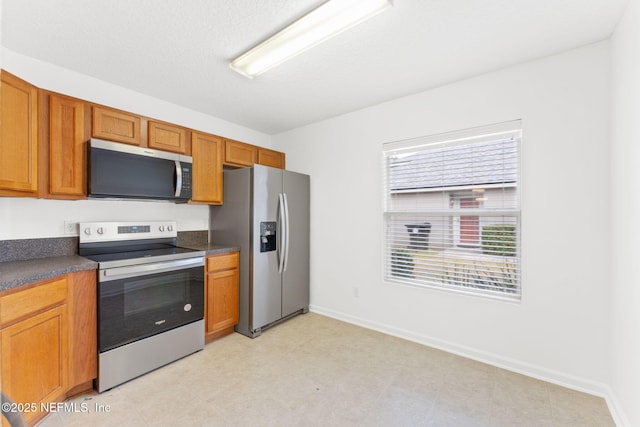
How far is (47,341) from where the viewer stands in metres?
1.79

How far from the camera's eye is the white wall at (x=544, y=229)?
6.72 ft

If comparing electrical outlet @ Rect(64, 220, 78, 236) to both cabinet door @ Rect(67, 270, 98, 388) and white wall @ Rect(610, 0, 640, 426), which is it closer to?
cabinet door @ Rect(67, 270, 98, 388)

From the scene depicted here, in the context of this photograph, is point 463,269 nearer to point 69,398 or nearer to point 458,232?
point 458,232

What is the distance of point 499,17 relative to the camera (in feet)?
5.87

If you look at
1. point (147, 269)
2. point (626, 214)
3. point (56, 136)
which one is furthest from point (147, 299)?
point (626, 214)

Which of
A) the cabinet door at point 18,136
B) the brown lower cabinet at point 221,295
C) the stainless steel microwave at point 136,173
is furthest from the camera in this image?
the brown lower cabinet at point 221,295

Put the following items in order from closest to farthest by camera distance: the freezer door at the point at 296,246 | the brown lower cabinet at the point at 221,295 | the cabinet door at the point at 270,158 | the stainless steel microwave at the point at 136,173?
the stainless steel microwave at the point at 136,173, the brown lower cabinet at the point at 221,295, the freezer door at the point at 296,246, the cabinet door at the point at 270,158

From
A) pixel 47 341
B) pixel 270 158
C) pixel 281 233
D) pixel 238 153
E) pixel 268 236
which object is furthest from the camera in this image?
pixel 270 158

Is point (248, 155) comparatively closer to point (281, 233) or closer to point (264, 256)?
point (281, 233)

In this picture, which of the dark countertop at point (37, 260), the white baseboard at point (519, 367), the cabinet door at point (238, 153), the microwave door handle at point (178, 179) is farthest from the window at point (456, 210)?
the dark countertop at point (37, 260)

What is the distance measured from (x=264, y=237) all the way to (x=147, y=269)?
45.0 inches

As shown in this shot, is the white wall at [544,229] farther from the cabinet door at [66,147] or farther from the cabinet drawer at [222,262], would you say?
the cabinet door at [66,147]

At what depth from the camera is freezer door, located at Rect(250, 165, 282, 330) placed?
3.00 m

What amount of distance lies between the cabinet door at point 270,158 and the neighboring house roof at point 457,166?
1.58 m
